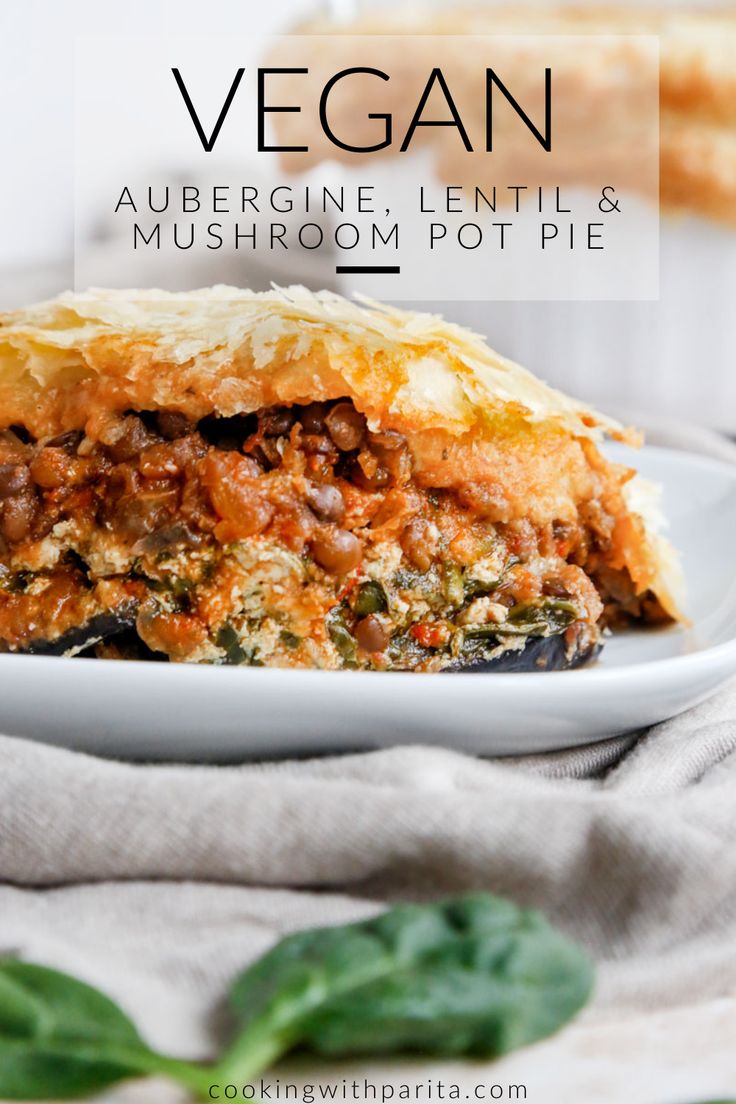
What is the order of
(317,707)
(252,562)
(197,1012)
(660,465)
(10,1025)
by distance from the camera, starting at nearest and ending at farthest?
(10,1025) < (197,1012) < (317,707) < (252,562) < (660,465)

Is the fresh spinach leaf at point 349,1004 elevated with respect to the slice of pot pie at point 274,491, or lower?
lower

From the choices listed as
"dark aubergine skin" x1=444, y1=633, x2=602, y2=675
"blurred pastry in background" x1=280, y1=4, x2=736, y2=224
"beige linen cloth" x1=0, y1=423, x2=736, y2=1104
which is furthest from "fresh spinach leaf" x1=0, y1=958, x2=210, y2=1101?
"blurred pastry in background" x1=280, y1=4, x2=736, y2=224

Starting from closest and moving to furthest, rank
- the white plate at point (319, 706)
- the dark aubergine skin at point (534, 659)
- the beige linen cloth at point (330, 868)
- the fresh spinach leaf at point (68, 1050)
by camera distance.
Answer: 1. the fresh spinach leaf at point (68, 1050)
2. the beige linen cloth at point (330, 868)
3. the white plate at point (319, 706)
4. the dark aubergine skin at point (534, 659)

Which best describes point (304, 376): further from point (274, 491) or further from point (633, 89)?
point (633, 89)

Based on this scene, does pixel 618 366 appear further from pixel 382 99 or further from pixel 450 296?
pixel 382 99

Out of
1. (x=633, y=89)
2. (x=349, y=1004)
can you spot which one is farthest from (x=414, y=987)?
(x=633, y=89)

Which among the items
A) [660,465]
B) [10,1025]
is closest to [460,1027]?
[10,1025]

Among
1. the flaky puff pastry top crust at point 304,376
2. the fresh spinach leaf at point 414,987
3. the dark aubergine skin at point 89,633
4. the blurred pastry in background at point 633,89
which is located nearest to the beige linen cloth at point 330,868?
the fresh spinach leaf at point 414,987

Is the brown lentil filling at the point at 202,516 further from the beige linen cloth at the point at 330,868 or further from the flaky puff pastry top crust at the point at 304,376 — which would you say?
the beige linen cloth at the point at 330,868
